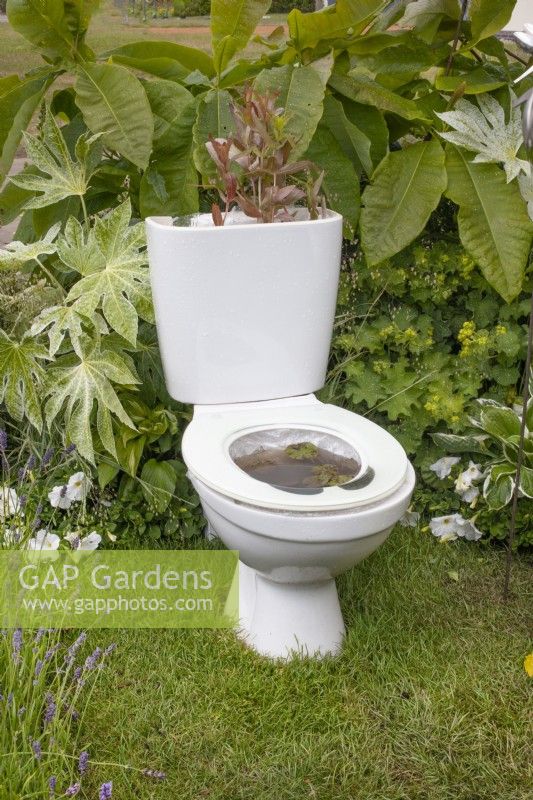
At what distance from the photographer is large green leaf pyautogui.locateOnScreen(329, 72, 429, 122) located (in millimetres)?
2094

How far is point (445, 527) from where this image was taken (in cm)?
233

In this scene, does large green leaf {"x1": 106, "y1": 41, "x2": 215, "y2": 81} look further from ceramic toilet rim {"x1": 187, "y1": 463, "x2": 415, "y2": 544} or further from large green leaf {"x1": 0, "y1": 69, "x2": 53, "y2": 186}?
ceramic toilet rim {"x1": 187, "y1": 463, "x2": 415, "y2": 544}

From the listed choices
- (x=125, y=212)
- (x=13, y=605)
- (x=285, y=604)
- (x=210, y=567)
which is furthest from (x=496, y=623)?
(x=125, y=212)

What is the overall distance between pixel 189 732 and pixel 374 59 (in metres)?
1.59

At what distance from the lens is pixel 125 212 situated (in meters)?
2.03

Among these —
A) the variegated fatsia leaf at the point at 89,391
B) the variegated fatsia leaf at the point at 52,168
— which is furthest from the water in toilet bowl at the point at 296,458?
the variegated fatsia leaf at the point at 52,168

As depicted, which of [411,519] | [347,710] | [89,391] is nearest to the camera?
[347,710]

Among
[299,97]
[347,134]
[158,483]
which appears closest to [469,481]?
[158,483]

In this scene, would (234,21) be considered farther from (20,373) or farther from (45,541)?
(45,541)

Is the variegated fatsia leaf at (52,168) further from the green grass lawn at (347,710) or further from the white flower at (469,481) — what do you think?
the white flower at (469,481)

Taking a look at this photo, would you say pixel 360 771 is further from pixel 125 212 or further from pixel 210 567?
pixel 125 212

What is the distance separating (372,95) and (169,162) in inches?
20.1

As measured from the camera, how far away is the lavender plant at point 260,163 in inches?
75.0

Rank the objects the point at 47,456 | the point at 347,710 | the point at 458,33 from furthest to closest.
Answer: the point at 458,33 < the point at 47,456 < the point at 347,710
